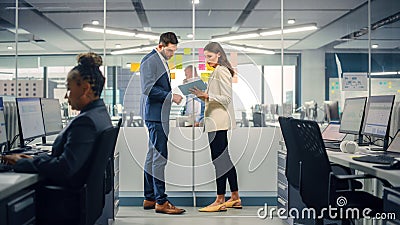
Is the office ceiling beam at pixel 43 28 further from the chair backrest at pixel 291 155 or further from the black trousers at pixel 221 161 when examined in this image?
the chair backrest at pixel 291 155

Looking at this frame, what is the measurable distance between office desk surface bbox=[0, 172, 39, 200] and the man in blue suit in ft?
5.77

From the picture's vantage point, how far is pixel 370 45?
4.49 m

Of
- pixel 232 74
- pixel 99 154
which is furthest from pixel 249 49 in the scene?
pixel 99 154

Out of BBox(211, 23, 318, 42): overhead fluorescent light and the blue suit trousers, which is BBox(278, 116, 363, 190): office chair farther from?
BBox(211, 23, 318, 42): overhead fluorescent light

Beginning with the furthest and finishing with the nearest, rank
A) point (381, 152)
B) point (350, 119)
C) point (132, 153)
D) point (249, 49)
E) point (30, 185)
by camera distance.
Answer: point (249, 49) < point (132, 153) < point (350, 119) < point (381, 152) < point (30, 185)

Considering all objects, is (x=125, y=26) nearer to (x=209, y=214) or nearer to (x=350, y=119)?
(x=209, y=214)

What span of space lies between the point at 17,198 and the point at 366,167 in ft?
5.26

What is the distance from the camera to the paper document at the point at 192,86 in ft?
12.5

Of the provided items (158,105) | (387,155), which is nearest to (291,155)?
(387,155)

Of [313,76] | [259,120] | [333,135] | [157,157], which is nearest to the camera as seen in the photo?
[333,135]

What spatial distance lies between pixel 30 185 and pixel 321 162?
1414 mm

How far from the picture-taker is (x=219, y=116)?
3.71 meters

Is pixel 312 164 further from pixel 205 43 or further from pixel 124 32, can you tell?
pixel 124 32

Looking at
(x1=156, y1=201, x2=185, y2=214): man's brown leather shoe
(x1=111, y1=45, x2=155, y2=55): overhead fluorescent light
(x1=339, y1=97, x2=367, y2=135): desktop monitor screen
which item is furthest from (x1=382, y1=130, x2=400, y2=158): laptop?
(x1=111, y1=45, x2=155, y2=55): overhead fluorescent light
